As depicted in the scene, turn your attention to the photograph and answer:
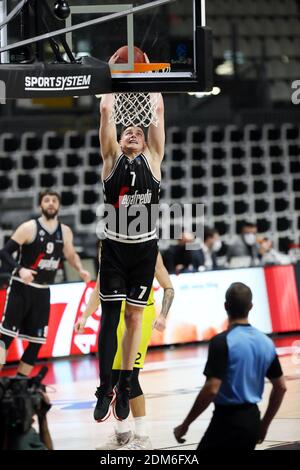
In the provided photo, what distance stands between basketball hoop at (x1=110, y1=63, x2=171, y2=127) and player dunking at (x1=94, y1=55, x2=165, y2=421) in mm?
68

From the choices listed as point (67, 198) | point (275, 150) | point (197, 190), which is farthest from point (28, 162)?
point (275, 150)

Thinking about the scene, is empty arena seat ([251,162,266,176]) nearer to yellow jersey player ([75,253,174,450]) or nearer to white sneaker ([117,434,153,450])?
yellow jersey player ([75,253,174,450])

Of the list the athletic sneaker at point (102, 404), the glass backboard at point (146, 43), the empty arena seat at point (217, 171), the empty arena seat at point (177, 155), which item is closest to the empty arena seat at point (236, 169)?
the empty arena seat at point (217, 171)

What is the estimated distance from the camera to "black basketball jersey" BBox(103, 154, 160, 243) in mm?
8703

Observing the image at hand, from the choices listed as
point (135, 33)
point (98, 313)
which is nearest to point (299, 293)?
point (98, 313)

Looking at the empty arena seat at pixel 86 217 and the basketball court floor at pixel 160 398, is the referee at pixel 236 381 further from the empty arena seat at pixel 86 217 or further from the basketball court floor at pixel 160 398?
the empty arena seat at pixel 86 217

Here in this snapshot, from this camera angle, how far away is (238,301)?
6883 millimetres

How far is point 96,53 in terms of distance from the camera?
9203 millimetres

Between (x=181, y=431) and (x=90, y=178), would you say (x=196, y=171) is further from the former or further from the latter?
(x=181, y=431)

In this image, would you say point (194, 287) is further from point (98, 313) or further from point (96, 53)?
point (96, 53)

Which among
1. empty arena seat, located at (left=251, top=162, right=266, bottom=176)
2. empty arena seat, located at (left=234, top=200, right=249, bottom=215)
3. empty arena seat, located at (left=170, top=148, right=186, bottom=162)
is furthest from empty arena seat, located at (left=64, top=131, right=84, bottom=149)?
empty arena seat, located at (left=251, top=162, right=266, bottom=176)

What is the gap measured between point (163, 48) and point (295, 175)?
12.8 meters

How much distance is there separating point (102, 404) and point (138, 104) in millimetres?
2466

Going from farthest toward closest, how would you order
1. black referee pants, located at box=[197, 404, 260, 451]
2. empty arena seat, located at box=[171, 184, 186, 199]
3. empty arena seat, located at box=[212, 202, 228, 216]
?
empty arena seat, located at box=[212, 202, 228, 216] → empty arena seat, located at box=[171, 184, 186, 199] → black referee pants, located at box=[197, 404, 260, 451]
